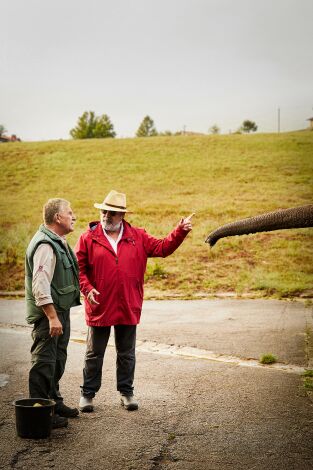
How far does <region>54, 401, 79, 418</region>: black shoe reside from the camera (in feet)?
17.8

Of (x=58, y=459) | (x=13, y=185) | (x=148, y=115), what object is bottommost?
(x=58, y=459)

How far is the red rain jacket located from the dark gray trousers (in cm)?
14

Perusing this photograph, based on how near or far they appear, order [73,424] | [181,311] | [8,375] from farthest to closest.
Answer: [181,311], [8,375], [73,424]

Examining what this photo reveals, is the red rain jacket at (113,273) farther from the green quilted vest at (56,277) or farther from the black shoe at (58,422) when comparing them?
the black shoe at (58,422)

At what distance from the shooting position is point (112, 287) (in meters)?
5.73

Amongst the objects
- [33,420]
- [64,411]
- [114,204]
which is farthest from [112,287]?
[33,420]

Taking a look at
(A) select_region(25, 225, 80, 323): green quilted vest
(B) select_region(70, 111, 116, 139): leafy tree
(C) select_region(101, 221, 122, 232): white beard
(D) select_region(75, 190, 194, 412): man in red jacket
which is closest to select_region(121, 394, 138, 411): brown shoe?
(D) select_region(75, 190, 194, 412): man in red jacket

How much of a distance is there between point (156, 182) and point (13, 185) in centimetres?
912

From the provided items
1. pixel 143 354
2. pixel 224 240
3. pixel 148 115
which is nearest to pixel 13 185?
pixel 224 240

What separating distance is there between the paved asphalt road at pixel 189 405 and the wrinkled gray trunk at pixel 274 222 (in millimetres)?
1747

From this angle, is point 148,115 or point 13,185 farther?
point 148,115

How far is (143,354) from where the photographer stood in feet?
26.6

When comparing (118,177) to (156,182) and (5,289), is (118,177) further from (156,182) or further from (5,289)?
(5,289)

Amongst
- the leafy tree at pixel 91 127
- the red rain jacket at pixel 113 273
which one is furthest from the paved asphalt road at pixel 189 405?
the leafy tree at pixel 91 127
